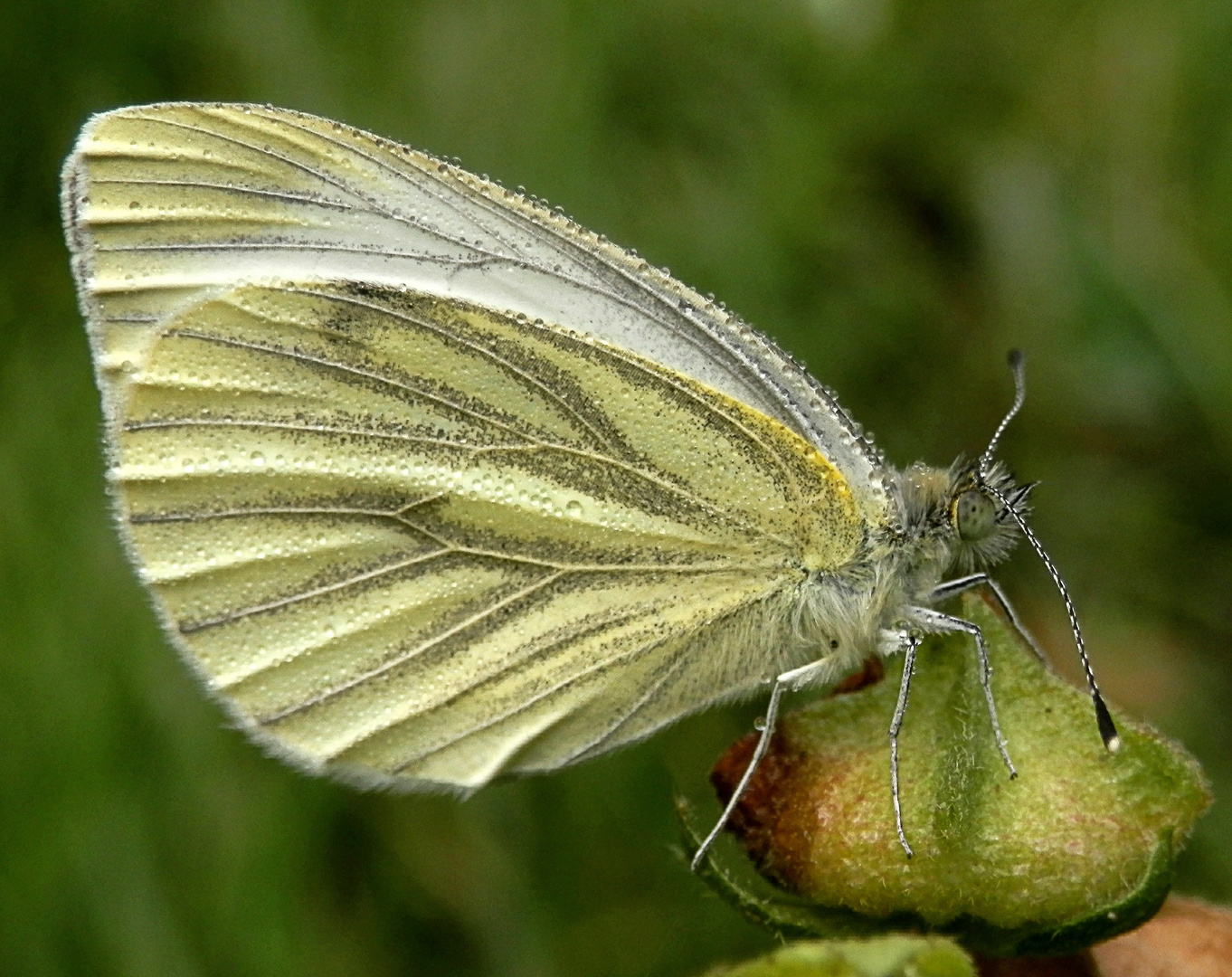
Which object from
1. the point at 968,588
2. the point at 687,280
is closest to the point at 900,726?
the point at 968,588

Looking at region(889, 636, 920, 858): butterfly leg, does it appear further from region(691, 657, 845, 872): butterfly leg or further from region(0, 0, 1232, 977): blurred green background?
region(0, 0, 1232, 977): blurred green background

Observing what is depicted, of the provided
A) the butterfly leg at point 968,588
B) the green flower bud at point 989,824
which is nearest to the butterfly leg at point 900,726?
the green flower bud at point 989,824

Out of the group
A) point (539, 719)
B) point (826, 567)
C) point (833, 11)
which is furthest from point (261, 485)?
point (833, 11)

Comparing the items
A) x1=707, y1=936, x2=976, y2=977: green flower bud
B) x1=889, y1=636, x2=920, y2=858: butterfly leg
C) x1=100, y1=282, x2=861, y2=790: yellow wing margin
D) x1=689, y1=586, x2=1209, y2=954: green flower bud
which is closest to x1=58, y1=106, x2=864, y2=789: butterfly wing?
x1=100, y1=282, x2=861, y2=790: yellow wing margin

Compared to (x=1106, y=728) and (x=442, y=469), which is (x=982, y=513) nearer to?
(x=1106, y=728)

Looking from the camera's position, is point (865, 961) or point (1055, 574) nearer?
point (865, 961)

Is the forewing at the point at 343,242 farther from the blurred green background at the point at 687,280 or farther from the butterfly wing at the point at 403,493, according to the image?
the blurred green background at the point at 687,280
